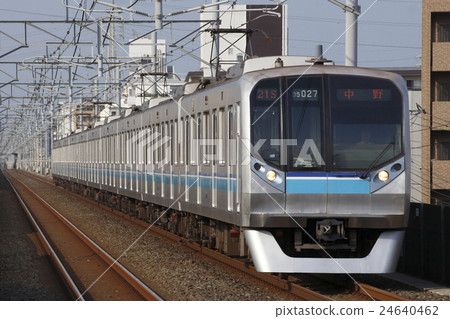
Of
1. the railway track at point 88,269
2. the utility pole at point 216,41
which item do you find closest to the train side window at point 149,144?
the utility pole at point 216,41

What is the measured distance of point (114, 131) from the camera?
2573 cm

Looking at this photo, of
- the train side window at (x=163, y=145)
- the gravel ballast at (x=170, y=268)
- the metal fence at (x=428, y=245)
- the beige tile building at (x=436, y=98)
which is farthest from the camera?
the beige tile building at (x=436, y=98)

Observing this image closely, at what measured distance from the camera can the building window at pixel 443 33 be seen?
109ft

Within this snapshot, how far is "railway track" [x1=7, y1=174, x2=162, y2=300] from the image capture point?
11055mm

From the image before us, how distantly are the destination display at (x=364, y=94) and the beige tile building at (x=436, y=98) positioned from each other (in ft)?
71.0

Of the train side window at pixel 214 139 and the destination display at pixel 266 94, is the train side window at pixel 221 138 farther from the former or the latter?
the destination display at pixel 266 94

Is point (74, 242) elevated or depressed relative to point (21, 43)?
depressed

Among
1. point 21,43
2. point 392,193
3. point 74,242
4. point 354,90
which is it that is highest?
point 21,43

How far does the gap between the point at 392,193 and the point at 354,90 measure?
1.37 metres

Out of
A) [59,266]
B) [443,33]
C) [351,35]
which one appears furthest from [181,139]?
[443,33]

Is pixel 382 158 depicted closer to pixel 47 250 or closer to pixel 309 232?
pixel 309 232

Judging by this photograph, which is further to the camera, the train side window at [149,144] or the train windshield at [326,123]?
the train side window at [149,144]

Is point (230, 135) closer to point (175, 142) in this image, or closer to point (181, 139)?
point (181, 139)
